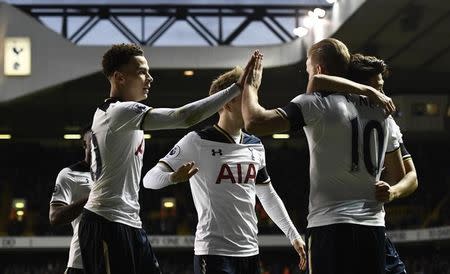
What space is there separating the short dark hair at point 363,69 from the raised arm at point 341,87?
37 cm

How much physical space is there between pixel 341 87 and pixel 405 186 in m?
0.75

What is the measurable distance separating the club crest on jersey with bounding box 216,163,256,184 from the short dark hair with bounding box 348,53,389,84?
1.41 m

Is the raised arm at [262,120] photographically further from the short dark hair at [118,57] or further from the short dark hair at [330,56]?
the short dark hair at [118,57]

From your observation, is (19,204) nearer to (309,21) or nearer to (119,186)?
(309,21)

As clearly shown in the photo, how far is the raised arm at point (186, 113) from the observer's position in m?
4.48

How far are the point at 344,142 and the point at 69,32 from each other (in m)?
20.4

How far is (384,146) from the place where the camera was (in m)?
4.44

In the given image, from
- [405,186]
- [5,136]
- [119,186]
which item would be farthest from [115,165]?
[5,136]

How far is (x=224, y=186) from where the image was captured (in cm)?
579

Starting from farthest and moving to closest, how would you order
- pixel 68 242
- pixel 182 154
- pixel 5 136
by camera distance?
pixel 5 136 < pixel 68 242 < pixel 182 154

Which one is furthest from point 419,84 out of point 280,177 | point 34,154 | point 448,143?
point 34,154

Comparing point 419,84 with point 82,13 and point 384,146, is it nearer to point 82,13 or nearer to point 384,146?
point 82,13

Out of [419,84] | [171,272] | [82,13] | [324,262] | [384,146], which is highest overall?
[82,13]

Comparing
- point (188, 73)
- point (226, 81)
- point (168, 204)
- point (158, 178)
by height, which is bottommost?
point (168, 204)
